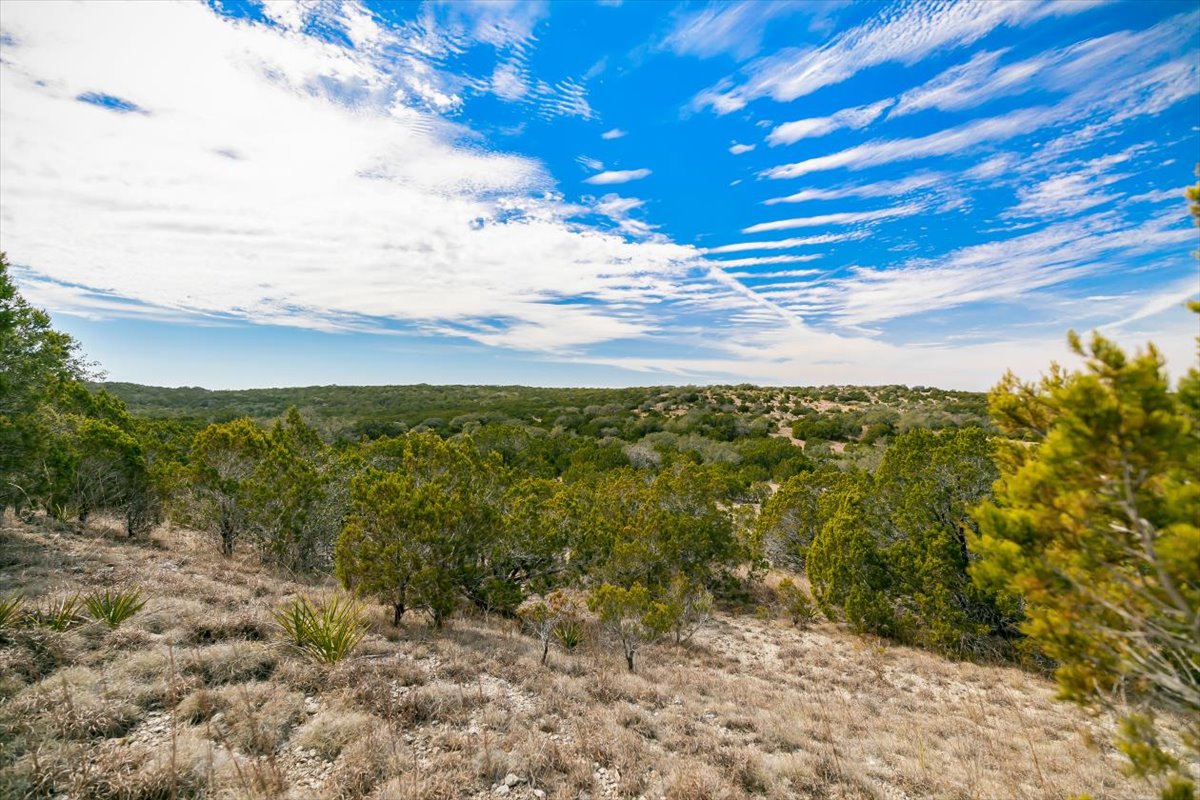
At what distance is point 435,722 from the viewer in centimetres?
518

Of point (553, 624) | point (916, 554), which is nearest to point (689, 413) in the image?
point (916, 554)

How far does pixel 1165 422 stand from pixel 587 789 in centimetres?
495

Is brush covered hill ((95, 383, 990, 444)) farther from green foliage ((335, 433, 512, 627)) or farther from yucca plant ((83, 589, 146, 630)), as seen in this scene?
yucca plant ((83, 589, 146, 630))

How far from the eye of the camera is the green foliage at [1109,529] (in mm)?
2260

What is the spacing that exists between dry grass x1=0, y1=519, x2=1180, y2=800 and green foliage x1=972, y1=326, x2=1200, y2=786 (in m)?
3.18

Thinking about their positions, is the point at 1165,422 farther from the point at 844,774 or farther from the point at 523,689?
the point at 523,689

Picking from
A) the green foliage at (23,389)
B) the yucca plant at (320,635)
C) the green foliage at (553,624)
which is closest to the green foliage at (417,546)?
the green foliage at (553,624)

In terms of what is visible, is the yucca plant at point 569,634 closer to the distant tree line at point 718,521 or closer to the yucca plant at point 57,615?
the distant tree line at point 718,521

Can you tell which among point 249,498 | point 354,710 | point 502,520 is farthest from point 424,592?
point 249,498

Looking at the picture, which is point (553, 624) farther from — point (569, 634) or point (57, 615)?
point (57, 615)

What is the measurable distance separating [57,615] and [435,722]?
4.81 metres

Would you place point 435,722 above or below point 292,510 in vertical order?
below

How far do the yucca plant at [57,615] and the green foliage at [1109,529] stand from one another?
896cm

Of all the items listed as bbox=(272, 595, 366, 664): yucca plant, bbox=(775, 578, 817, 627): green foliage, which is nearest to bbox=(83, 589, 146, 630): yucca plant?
bbox=(272, 595, 366, 664): yucca plant
